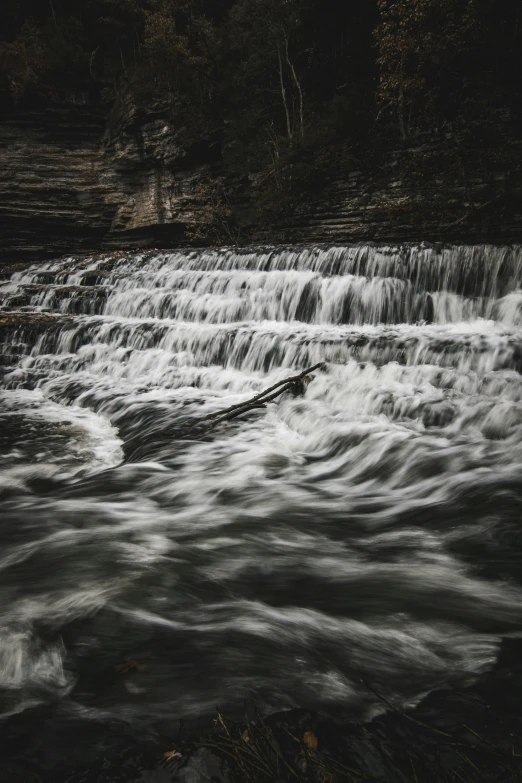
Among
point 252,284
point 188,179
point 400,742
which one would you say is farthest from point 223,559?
point 188,179

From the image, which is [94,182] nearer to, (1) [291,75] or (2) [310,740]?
(1) [291,75]

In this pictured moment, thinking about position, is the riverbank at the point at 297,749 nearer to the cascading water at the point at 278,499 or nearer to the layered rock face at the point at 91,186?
the cascading water at the point at 278,499

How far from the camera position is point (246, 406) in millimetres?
6316

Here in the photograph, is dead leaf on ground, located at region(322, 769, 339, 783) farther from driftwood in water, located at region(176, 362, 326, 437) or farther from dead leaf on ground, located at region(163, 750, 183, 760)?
driftwood in water, located at region(176, 362, 326, 437)

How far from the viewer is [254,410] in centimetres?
651

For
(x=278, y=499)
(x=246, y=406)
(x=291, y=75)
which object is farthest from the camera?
(x=291, y=75)

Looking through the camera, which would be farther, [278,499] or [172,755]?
[278,499]

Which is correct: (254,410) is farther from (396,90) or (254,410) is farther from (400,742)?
(396,90)

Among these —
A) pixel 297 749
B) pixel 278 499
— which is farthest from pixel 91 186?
pixel 297 749

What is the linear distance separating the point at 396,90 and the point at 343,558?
1767 centimetres

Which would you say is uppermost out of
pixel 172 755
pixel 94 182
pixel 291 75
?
pixel 291 75

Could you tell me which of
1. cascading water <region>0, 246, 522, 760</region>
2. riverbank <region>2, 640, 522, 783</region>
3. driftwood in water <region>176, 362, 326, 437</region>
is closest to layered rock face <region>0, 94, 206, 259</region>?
cascading water <region>0, 246, 522, 760</region>

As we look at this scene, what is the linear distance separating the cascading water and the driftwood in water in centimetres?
17

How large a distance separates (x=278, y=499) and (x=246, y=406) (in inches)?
90.6
